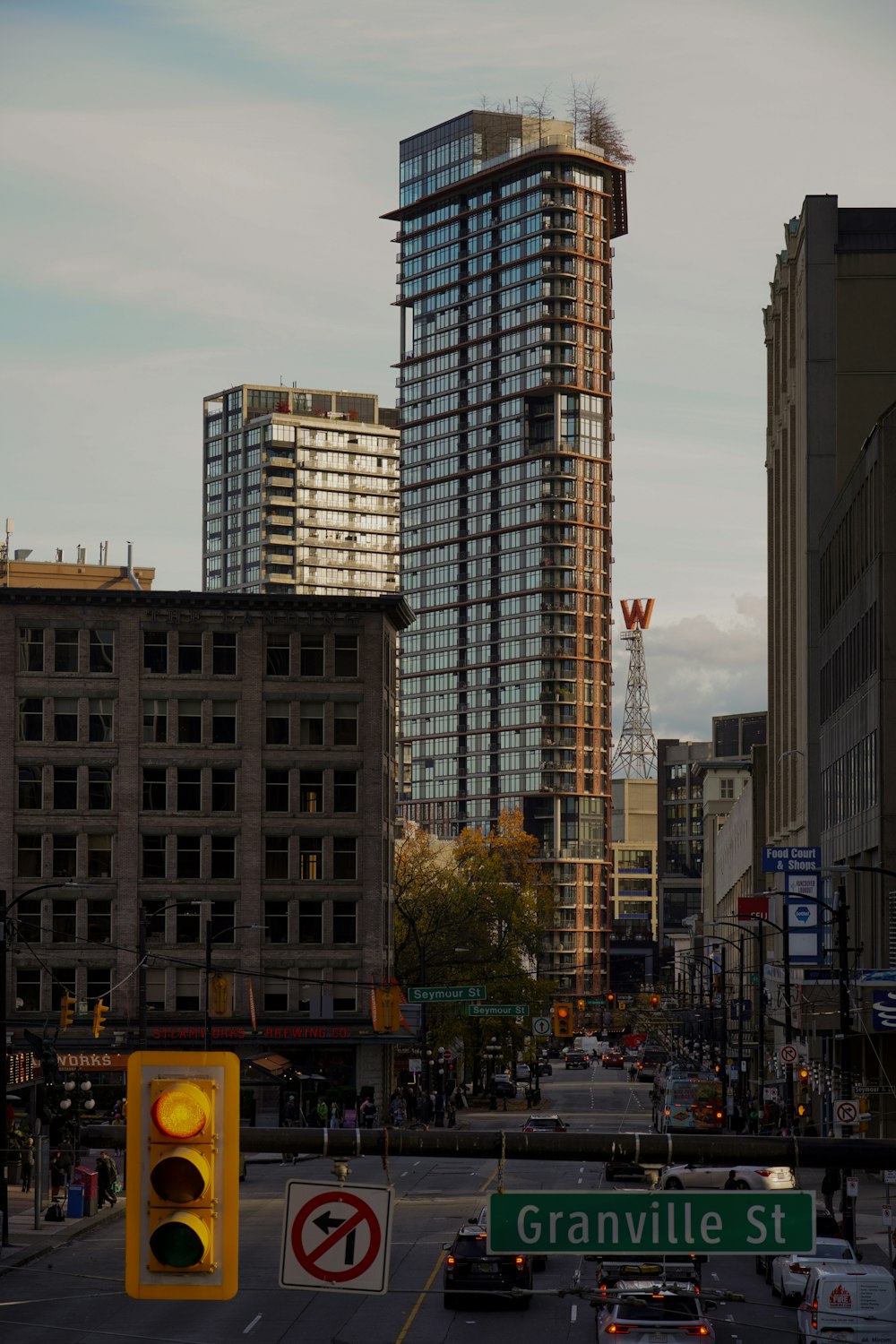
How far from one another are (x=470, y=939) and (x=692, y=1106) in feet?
96.2

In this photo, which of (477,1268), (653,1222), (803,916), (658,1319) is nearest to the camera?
(653,1222)

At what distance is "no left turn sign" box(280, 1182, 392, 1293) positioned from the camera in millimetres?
12336

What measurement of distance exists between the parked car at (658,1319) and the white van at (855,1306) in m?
1.87

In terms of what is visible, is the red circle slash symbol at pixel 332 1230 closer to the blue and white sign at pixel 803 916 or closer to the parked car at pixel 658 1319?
the parked car at pixel 658 1319

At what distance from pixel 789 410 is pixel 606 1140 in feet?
365

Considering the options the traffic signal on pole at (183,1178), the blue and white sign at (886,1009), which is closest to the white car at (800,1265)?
the blue and white sign at (886,1009)

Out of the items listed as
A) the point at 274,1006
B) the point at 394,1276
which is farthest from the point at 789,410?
the point at 394,1276

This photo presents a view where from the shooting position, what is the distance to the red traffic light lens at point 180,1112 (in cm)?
1012

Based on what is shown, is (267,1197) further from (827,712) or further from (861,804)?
(827,712)

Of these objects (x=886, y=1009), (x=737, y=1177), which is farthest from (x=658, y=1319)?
(x=886, y=1009)

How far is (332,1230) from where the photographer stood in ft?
Answer: 41.0

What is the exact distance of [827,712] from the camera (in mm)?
97250

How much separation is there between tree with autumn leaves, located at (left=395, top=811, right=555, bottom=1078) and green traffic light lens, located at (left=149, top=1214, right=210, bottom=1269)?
9310 centimetres

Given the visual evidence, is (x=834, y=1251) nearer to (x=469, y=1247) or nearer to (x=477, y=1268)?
(x=477, y=1268)
